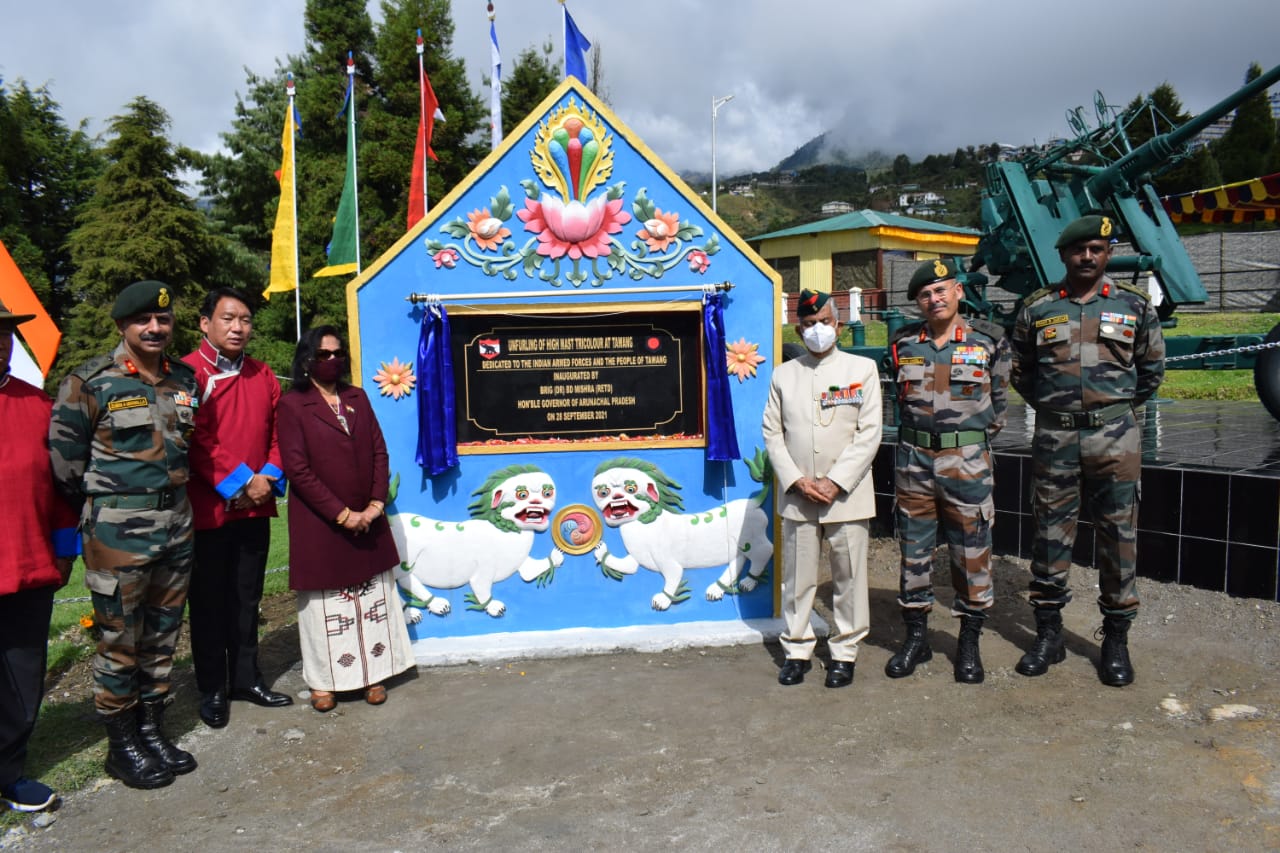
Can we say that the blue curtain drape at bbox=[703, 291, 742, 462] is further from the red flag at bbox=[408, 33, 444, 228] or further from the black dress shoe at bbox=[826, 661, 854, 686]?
the red flag at bbox=[408, 33, 444, 228]

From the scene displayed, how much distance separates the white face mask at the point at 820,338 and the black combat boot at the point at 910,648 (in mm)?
1365

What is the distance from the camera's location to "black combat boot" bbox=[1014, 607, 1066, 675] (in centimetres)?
425

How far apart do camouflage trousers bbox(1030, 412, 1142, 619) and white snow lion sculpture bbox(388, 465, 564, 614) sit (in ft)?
8.23

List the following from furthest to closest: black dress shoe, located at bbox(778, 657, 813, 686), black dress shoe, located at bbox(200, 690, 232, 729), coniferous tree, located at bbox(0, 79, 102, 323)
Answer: coniferous tree, located at bbox(0, 79, 102, 323) → black dress shoe, located at bbox(778, 657, 813, 686) → black dress shoe, located at bbox(200, 690, 232, 729)

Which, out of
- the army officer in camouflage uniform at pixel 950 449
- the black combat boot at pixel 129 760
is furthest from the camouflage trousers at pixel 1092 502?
the black combat boot at pixel 129 760

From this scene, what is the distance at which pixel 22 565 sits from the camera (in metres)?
3.19

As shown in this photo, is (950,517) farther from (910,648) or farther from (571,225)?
(571,225)

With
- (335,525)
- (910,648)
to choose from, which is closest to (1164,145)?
(910,648)

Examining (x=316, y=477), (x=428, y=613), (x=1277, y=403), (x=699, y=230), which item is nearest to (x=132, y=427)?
(x=316, y=477)

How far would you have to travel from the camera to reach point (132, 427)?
342 cm

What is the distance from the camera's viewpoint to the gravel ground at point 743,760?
9.66 feet

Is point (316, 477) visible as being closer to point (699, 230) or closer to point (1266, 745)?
point (699, 230)

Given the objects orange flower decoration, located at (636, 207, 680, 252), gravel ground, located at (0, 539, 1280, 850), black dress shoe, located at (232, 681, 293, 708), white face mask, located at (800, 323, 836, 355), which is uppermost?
orange flower decoration, located at (636, 207, 680, 252)

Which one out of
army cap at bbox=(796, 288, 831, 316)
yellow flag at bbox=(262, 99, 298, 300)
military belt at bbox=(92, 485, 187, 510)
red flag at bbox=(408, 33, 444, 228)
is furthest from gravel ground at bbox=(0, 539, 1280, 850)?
red flag at bbox=(408, 33, 444, 228)
